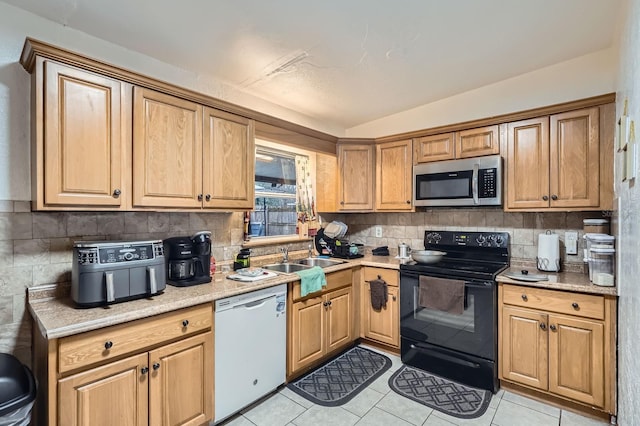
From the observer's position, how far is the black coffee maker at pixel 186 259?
2.13m

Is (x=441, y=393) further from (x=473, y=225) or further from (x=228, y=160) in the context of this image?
(x=228, y=160)

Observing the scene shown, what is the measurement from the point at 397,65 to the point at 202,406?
2.61 m

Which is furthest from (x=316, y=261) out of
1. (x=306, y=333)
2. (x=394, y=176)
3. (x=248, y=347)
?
(x=248, y=347)

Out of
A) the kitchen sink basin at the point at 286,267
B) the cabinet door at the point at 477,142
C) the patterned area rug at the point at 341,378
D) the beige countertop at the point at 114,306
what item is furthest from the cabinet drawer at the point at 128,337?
the cabinet door at the point at 477,142

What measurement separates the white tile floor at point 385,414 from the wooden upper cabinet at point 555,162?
4.70ft

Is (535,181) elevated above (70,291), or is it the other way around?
(535,181)

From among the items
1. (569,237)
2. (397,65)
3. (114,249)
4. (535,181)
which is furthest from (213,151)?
(569,237)

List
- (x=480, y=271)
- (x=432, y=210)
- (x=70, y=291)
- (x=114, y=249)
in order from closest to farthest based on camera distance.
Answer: (x=114, y=249) < (x=70, y=291) < (x=480, y=271) < (x=432, y=210)

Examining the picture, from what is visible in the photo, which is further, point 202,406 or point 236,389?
point 236,389

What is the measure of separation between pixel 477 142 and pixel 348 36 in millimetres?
1523

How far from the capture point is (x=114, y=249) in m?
1.72

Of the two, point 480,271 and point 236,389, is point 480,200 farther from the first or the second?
point 236,389

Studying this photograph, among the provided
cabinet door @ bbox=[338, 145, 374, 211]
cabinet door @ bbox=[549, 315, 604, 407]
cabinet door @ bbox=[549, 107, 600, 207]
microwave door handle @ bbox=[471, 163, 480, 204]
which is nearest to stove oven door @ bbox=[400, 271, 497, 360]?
cabinet door @ bbox=[549, 315, 604, 407]

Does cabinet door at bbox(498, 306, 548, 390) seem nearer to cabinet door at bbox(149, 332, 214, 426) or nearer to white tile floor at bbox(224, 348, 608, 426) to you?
white tile floor at bbox(224, 348, 608, 426)
